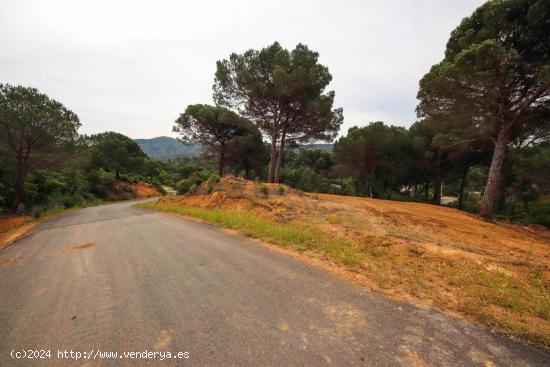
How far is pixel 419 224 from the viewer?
7.83 meters

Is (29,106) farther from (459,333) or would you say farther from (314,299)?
(459,333)

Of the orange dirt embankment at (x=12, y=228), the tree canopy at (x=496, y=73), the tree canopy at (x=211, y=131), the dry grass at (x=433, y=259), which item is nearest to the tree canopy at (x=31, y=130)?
the orange dirt embankment at (x=12, y=228)

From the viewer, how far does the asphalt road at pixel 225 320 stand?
6.29ft

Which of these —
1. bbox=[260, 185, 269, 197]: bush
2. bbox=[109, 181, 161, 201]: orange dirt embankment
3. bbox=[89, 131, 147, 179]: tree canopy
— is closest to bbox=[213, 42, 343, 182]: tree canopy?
bbox=[260, 185, 269, 197]: bush

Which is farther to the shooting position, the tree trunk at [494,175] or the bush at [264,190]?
the bush at [264,190]

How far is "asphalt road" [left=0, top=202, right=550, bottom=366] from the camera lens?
1.92 metres

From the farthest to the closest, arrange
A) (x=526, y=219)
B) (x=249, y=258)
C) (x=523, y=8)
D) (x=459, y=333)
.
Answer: (x=526, y=219), (x=523, y=8), (x=249, y=258), (x=459, y=333)

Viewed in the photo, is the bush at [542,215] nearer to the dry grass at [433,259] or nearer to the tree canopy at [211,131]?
the dry grass at [433,259]

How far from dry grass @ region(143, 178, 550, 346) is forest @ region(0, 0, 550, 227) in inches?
269

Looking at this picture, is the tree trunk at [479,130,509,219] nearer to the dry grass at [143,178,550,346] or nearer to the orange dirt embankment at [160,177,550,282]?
the orange dirt embankment at [160,177,550,282]

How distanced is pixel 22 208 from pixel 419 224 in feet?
81.5

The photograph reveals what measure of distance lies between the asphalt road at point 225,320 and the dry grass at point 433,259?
0.54 meters

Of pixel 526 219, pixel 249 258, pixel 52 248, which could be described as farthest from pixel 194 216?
pixel 526 219

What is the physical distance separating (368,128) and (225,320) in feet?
73.1
